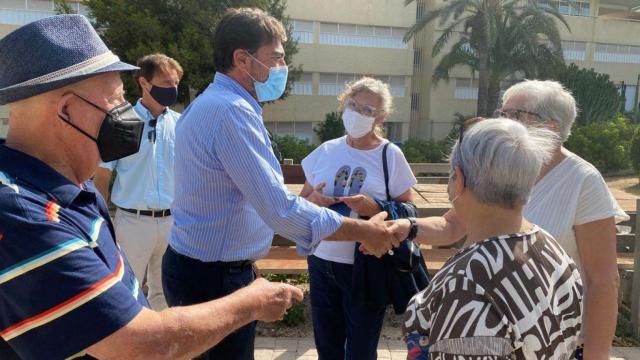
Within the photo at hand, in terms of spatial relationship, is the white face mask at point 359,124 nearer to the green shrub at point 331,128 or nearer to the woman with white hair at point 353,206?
the woman with white hair at point 353,206

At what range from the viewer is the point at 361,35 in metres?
31.6

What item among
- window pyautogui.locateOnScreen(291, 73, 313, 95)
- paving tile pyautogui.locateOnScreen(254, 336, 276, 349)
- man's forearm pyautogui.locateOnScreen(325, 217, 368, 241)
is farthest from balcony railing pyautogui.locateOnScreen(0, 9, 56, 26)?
man's forearm pyautogui.locateOnScreen(325, 217, 368, 241)

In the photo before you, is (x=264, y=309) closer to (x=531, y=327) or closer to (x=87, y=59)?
(x=531, y=327)

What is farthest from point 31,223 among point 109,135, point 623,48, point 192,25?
point 623,48

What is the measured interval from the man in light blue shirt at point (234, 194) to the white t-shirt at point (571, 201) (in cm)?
81

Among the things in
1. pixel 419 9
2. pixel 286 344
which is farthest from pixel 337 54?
pixel 286 344

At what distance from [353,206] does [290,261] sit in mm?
1928

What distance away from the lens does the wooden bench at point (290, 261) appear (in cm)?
448

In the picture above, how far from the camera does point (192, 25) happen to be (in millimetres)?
21203

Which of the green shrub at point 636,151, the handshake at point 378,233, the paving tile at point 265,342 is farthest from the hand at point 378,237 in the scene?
the green shrub at point 636,151

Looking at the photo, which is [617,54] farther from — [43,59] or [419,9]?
[43,59]

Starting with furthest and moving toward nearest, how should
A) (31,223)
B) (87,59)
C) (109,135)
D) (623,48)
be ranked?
(623,48), (109,135), (87,59), (31,223)

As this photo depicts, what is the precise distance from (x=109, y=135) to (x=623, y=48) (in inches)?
1675

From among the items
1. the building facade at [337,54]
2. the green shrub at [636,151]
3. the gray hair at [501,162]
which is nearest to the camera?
the gray hair at [501,162]
